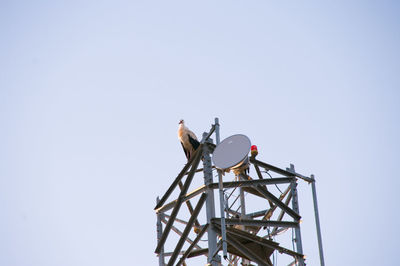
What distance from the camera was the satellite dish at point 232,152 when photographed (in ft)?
42.9

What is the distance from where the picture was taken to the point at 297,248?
12.8 metres

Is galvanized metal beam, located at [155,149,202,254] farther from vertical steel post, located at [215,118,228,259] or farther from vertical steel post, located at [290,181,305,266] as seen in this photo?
vertical steel post, located at [290,181,305,266]

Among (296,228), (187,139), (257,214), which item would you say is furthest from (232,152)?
(187,139)

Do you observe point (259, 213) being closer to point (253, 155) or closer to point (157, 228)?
point (253, 155)

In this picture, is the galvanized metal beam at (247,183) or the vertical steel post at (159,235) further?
the vertical steel post at (159,235)

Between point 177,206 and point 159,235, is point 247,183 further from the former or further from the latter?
point 159,235

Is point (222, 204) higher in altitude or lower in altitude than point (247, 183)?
lower

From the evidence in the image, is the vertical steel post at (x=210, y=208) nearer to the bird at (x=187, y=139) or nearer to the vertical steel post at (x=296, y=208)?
the vertical steel post at (x=296, y=208)

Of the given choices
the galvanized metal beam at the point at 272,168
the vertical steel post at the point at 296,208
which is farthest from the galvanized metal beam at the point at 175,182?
the vertical steel post at the point at 296,208

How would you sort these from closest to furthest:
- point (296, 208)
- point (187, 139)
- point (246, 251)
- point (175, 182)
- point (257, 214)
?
point (246, 251) < point (296, 208) < point (175, 182) < point (257, 214) < point (187, 139)

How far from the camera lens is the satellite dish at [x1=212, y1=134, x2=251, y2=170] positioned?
13070 mm

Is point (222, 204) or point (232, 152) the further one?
point (232, 152)

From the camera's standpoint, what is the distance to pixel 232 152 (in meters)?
13.2

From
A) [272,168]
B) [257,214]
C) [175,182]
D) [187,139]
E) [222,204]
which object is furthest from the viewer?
[187,139]
